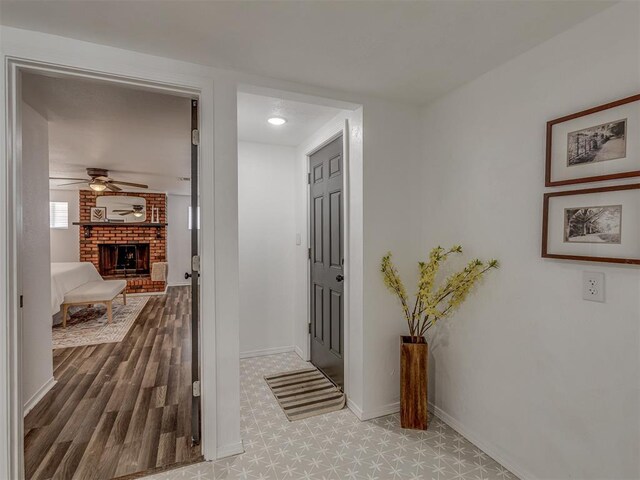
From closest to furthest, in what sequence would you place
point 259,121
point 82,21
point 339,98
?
point 82,21
point 339,98
point 259,121

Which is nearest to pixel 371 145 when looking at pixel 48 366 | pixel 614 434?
pixel 614 434

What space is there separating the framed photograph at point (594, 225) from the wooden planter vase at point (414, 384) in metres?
0.95

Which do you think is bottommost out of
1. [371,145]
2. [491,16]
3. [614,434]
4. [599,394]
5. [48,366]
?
[48,366]

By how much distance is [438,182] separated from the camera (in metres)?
2.27

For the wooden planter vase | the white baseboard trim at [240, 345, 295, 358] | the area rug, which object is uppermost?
the wooden planter vase

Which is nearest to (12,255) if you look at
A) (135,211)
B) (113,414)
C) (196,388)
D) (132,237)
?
(196,388)

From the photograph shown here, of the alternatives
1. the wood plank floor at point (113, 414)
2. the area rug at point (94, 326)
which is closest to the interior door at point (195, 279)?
the wood plank floor at point (113, 414)

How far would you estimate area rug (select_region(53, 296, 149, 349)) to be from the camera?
3.90 m

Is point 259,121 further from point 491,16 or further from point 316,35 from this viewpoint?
point 491,16

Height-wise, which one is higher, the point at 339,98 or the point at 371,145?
the point at 339,98

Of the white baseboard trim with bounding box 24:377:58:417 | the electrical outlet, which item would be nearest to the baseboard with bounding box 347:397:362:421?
the electrical outlet

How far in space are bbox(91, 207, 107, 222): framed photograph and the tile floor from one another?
613cm

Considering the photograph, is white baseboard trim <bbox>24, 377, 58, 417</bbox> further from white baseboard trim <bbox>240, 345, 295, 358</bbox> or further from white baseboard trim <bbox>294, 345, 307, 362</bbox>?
white baseboard trim <bbox>294, 345, 307, 362</bbox>

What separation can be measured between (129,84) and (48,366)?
2489mm
